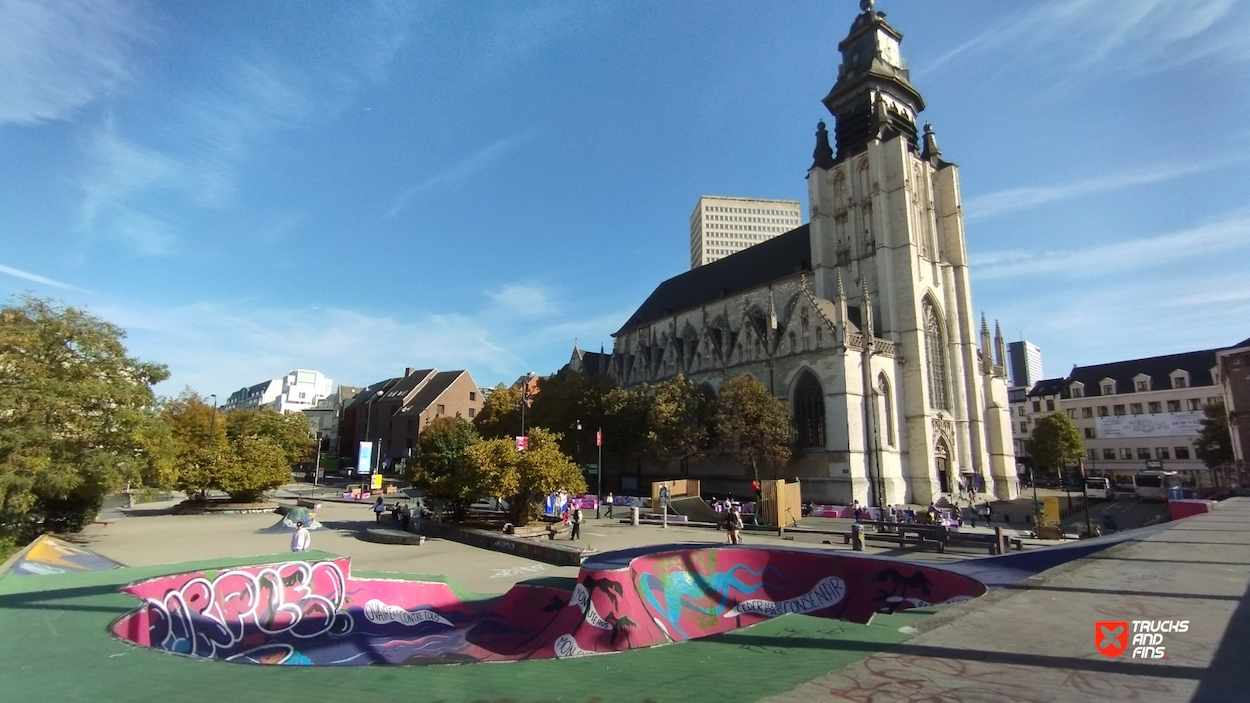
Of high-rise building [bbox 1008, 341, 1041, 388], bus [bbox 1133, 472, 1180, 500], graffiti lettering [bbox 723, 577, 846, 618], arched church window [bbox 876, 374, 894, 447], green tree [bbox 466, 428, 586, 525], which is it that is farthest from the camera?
high-rise building [bbox 1008, 341, 1041, 388]

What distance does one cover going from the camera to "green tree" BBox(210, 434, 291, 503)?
106 ft

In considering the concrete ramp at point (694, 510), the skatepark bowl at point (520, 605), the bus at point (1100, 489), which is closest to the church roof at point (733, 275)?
the concrete ramp at point (694, 510)

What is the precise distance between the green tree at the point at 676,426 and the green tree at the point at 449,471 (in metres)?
15.4

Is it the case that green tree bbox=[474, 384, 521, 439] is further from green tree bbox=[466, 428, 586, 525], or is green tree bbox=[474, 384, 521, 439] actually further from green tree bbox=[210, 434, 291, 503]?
green tree bbox=[466, 428, 586, 525]

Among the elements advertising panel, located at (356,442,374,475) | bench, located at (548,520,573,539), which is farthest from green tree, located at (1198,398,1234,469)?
advertising panel, located at (356,442,374,475)

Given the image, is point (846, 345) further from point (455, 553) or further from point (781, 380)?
point (455, 553)

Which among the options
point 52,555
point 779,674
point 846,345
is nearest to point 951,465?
point 846,345

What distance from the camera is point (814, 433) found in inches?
1634

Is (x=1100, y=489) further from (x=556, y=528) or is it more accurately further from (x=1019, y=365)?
(x=1019, y=365)

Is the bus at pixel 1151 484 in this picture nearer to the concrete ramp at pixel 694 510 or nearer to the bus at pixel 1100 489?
the bus at pixel 1100 489

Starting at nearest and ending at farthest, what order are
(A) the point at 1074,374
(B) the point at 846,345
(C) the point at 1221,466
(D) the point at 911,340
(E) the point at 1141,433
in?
(B) the point at 846,345 → (D) the point at 911,340 → (C) the point at 1221,466 → (E) the point at 1141,433 → (A) the point at 1074,374

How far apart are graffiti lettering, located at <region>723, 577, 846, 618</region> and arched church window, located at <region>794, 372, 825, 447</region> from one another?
1289 inches

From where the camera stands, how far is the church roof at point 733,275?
52.8m

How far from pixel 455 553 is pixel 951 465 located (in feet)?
128
